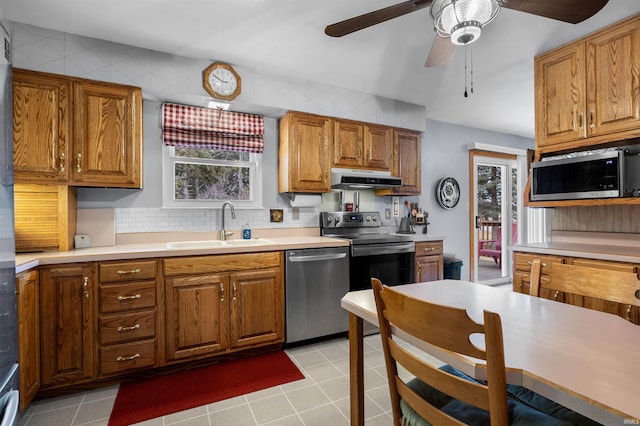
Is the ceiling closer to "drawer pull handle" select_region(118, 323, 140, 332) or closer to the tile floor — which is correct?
"drawer pull handle" select_region(118, 323, 140, 332)

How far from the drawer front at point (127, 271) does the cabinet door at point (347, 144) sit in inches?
77.4

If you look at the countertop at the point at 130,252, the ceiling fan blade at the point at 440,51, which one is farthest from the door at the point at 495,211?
the ceiling fan blade at the point at 440,51

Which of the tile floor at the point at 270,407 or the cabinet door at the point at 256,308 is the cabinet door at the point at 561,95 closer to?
the tile floor at the point at 270,407

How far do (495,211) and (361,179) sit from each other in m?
3.09

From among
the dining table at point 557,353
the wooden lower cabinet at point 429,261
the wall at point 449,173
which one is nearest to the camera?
the dining table at point 557,353

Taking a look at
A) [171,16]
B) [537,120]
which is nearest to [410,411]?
[171,16]

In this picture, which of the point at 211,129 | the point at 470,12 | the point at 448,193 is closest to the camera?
the point at 470,12

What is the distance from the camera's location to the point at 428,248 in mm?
3553

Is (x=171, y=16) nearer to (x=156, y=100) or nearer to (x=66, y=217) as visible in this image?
(x=156, y=100)

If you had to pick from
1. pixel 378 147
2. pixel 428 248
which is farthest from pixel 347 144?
pixel 428 248

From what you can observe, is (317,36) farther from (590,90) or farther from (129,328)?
(129,328)

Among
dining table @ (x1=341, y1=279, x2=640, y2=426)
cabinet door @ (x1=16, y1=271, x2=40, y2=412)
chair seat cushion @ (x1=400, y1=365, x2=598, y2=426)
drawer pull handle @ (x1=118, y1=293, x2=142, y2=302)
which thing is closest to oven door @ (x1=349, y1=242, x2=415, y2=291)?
dining table @ (x1=341, y1=279, x2=640, y2=426)

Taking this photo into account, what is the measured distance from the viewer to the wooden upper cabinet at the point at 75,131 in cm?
222

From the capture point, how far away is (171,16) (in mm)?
2189
